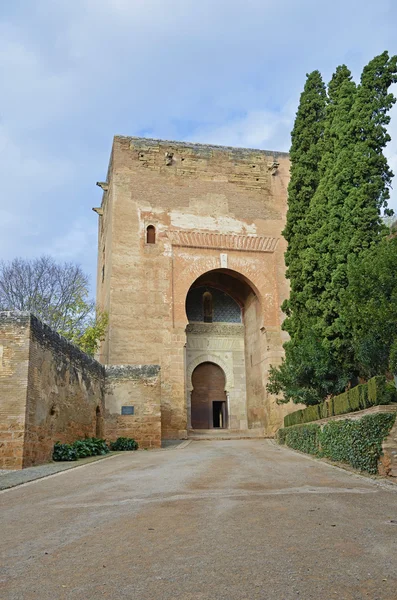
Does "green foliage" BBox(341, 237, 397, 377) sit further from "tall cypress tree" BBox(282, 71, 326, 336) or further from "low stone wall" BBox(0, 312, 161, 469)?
"low stone wall" BBox(0, 312, 161, 469)

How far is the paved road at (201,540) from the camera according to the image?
301 centimetres

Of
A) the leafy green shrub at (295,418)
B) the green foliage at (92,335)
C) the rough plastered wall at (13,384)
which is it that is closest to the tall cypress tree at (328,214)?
the leafy green shrub at (295,418)

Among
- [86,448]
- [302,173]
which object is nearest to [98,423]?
[86,448]

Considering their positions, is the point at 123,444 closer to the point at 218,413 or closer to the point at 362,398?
the point at 362,398

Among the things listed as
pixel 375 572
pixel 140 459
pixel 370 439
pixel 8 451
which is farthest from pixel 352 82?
pixel 375 572

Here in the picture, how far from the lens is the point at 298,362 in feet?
41.9

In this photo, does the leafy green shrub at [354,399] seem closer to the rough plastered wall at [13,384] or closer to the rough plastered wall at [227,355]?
the rough plastered wall at [13,384]

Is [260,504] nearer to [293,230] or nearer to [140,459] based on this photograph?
[140,459]

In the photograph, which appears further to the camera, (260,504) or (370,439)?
(370,439)

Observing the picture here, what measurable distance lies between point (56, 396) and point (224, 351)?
40.9 feet

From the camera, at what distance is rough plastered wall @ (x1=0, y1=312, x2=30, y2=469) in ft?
31.6

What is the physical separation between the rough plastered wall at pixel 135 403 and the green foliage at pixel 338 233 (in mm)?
4019

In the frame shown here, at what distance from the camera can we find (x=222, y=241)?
72.8ft

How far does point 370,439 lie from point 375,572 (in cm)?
525
